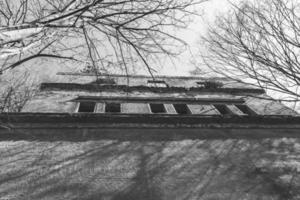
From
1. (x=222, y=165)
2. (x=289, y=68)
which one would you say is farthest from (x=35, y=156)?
(x=289, y=68)

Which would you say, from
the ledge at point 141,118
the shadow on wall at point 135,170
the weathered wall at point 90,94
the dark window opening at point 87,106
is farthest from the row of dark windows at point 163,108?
the shadow on wall at point 135,170

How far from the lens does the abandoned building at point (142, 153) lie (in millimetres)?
6062

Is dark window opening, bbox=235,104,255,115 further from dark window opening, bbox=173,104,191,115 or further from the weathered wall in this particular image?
dark window opening, bbox=173,104,191,115

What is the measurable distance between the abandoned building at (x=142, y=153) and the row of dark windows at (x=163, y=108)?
5cm

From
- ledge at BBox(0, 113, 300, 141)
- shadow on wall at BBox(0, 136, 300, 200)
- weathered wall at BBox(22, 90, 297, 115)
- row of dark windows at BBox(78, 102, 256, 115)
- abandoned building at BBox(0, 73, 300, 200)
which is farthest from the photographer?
row of dark windows at BBox(78, 102, 256, 115)

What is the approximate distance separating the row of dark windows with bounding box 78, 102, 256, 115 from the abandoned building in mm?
51

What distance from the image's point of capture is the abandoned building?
19.9 ft

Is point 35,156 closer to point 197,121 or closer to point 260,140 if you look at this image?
point 197,121

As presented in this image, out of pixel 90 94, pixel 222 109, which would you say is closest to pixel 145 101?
pixel 90 94

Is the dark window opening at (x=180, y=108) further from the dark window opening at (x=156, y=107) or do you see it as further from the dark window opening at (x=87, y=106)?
the dark window opening at (x=87, y=106)

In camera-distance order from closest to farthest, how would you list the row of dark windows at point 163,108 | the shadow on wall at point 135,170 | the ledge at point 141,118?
the shadow on wall at point 135,170, the ledge at point 141,118, the row of dark windows at point 163,108

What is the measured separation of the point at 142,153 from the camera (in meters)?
7.67

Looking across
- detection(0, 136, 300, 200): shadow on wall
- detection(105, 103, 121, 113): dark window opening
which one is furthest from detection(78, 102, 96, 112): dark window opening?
detection(0, 136, 300, 200): shadow on wall

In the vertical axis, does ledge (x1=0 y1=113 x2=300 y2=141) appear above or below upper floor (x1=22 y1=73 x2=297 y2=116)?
below
